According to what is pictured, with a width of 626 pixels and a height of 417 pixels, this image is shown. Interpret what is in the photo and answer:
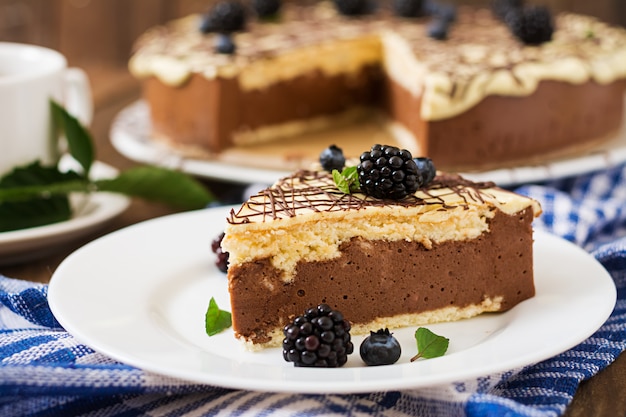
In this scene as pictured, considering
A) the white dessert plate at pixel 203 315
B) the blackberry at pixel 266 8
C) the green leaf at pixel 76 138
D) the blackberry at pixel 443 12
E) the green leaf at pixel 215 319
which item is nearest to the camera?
the white dessert plate at pixel 203 315

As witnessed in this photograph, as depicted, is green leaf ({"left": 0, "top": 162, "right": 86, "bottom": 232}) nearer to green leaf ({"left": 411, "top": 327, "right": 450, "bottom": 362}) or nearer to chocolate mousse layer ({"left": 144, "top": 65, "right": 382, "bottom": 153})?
chocolate mousse layer ({"left": 144, "top": 65, "right": 382, "bottom": 153})

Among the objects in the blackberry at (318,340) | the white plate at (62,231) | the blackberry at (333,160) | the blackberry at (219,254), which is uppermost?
the blackberry at (333,160)

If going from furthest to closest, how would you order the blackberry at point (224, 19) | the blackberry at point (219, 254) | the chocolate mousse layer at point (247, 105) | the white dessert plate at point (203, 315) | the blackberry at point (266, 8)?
the blackberry at point (266, 8), the blackberry at point (224, 19), the chocolate mousse layer at point (247, 105), the blackberry at point (219, 254), the white dessert plate at point (203, 315)

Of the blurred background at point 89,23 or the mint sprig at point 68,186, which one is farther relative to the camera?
the blurred background at point 89,23

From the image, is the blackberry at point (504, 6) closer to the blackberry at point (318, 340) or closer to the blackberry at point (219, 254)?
the blackberry at point (219, 254)

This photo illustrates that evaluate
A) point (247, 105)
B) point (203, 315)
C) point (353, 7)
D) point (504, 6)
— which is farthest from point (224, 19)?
point (203, 315)

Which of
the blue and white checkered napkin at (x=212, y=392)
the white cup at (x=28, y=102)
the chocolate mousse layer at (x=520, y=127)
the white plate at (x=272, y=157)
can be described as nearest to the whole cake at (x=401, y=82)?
the chocolate mousse layer at (x=520, y=127)
